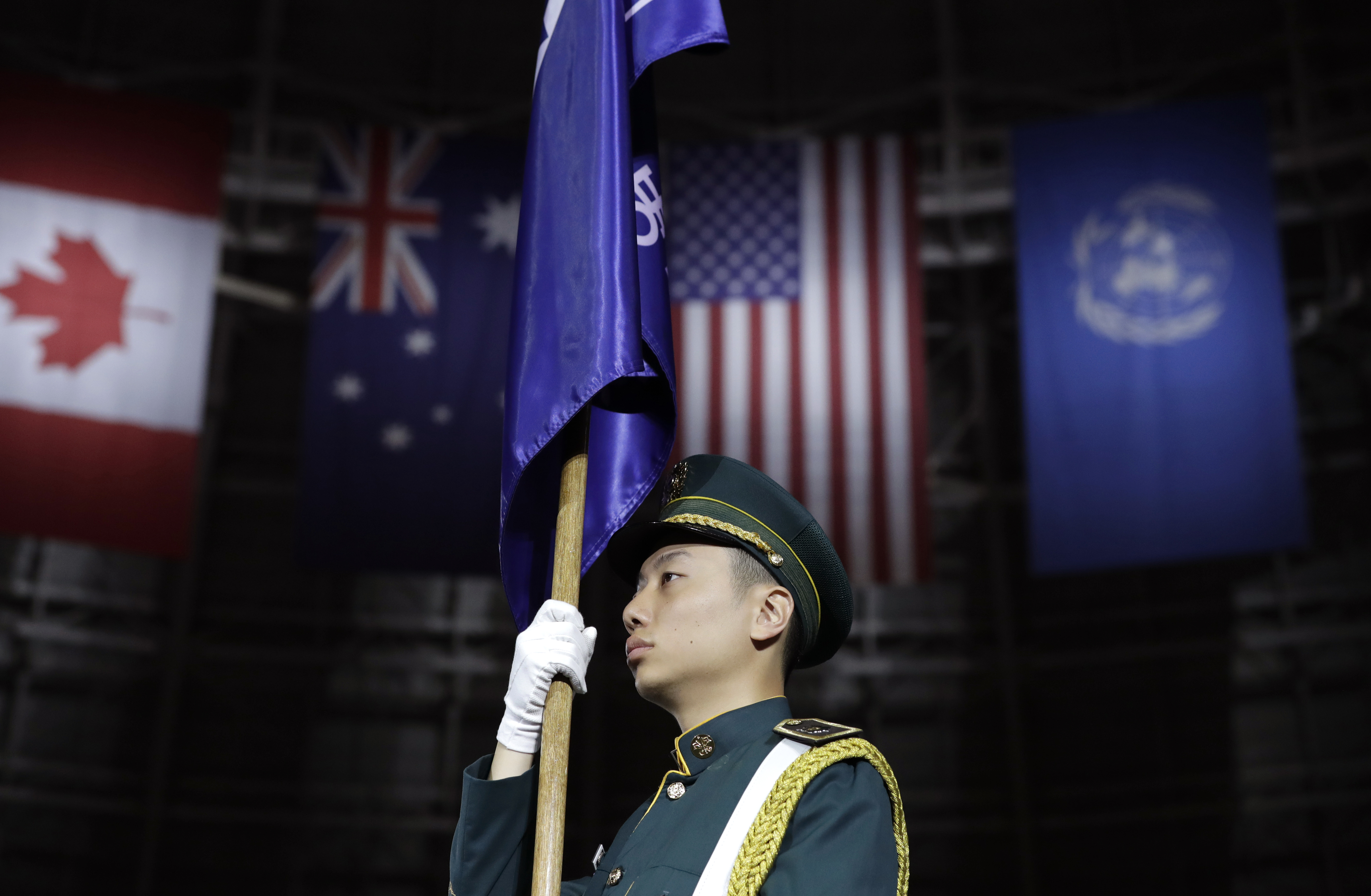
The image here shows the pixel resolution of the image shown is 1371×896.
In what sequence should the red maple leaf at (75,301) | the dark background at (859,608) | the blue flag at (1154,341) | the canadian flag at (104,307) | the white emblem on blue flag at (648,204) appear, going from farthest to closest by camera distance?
the dark background at (859,608) → the blue flag at (1154,341) → the red maple leaf at (75,301) → the canadian flag at (104,307) → the white emblem on blue flag at (648,204)

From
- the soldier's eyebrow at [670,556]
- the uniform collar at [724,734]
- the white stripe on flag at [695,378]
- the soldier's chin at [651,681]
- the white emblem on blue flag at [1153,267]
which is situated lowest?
the uniform collar at [724,734]

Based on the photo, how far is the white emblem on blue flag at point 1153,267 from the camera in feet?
30.8

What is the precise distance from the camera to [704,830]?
1.81 m

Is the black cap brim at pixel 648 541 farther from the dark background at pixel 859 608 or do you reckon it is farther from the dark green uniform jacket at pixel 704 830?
the dark background at pixel 859 608

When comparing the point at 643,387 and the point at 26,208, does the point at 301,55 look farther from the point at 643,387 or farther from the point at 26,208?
the point at 643,387

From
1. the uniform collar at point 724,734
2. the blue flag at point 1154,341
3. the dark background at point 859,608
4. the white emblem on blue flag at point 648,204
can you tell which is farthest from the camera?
the dark background at point 859,608

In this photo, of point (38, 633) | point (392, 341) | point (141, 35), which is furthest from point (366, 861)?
point (141, 35)

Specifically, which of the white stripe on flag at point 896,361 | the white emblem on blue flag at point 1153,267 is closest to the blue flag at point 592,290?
the white stripe on flag at point 896,361

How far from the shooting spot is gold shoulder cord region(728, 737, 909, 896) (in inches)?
66.9

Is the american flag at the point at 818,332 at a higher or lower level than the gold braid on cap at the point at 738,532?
higher

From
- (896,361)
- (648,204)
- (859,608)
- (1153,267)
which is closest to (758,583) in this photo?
(648,204)

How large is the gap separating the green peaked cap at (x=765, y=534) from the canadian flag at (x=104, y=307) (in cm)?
741

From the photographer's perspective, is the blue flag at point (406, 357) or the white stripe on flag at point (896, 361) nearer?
the white stripe on flag at point (896, 361)

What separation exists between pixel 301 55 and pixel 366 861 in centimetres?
771
